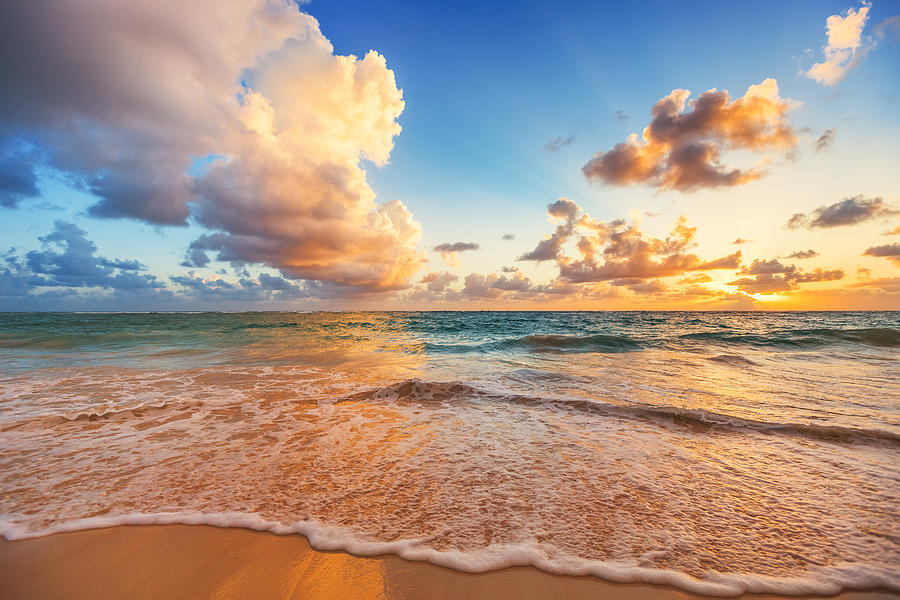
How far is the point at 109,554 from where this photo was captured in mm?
2629

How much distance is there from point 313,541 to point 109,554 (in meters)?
1.46

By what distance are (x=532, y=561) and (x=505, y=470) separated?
1425mm

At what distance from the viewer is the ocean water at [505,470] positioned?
8.59 feet

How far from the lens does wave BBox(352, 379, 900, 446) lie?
4969 mm

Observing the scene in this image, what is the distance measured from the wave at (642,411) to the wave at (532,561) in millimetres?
3391

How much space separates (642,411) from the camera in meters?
6.13

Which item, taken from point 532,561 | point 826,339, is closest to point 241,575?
point 532,561

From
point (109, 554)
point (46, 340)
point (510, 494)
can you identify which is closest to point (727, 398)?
point (510, 494)

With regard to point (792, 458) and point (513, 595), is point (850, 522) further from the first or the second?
point (513, 595)

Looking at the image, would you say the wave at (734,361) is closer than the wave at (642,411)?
No

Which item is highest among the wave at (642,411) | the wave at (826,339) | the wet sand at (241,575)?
the wet sand at (241,575)

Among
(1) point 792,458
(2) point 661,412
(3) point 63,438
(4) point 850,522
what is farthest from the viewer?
(2) point 661,412

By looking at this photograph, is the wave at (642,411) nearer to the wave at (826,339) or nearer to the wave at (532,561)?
the wave at (532,561)

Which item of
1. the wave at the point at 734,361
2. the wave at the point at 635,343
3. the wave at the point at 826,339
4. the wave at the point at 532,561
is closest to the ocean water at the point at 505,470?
the wave at the point at 532,561
